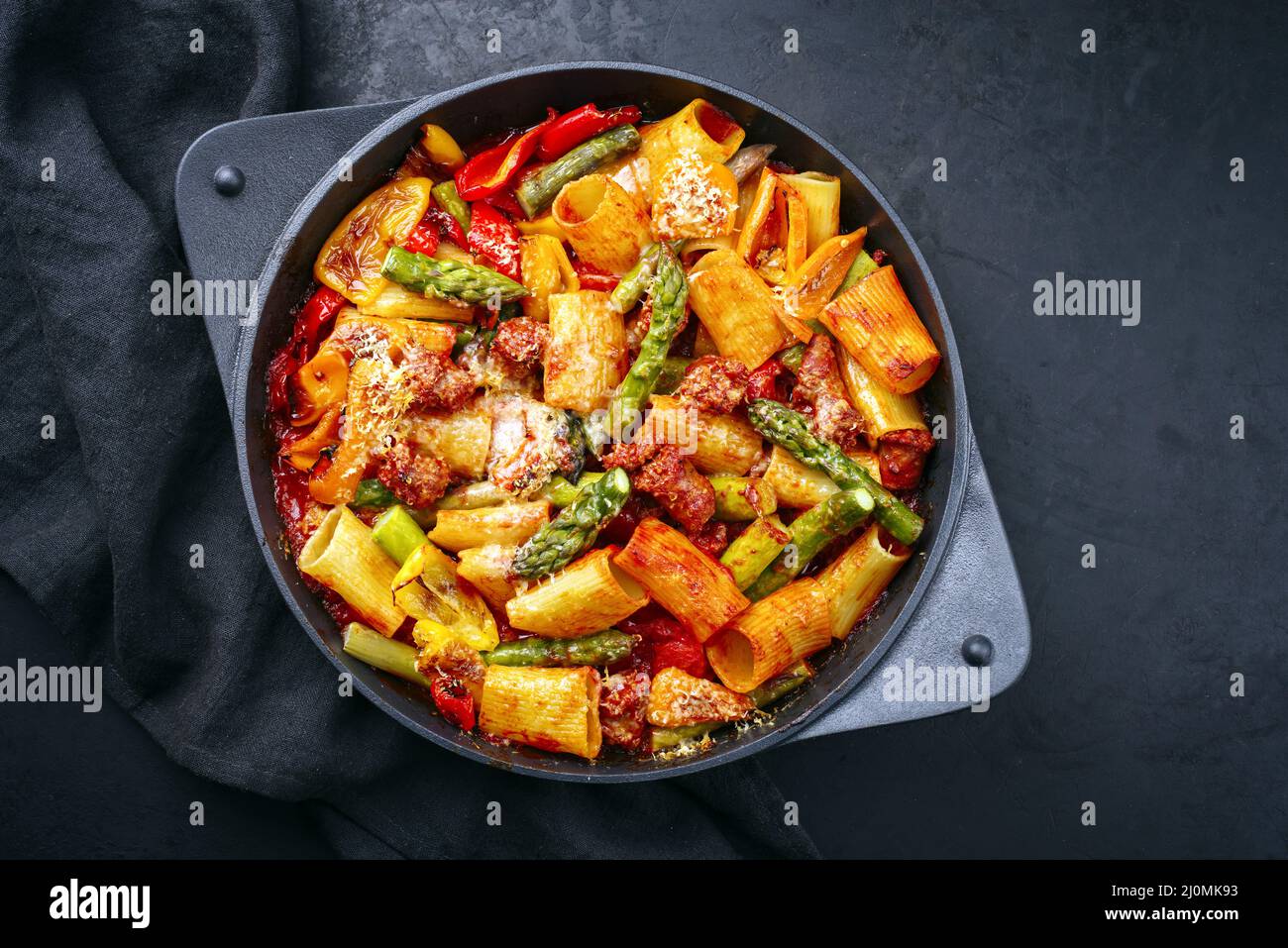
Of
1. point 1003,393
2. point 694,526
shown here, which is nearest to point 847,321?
point 694,526

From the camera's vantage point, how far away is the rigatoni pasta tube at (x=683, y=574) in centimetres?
279

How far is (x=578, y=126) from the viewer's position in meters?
3.09

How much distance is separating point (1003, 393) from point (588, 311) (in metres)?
1.66

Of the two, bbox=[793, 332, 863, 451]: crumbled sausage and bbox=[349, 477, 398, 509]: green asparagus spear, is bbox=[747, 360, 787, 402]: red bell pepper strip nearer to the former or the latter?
bbox=[793, 332, 863, 451]: crumbled sausage

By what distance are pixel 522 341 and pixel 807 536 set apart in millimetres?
1012

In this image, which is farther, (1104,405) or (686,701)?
(1104,405)

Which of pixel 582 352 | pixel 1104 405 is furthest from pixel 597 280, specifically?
pixel 1104 405

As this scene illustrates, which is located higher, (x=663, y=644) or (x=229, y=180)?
(x=229, y=180)

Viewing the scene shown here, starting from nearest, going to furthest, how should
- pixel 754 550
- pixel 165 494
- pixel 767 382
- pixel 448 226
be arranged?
pixel 754 550, pixel 767 382, pixel 448 226, pixel 165 494

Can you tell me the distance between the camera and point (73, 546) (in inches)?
133

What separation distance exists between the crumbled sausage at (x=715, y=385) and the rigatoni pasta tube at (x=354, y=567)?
100 centimetres

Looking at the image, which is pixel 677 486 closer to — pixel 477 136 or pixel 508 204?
pixel 508 204

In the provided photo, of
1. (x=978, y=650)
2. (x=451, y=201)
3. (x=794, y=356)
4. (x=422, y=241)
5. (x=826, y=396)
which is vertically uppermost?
(x=451, y=201)

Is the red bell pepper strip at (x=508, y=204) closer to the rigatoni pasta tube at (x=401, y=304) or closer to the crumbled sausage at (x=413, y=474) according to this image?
the rigatoni pasta tube at (x=401, y=304)
